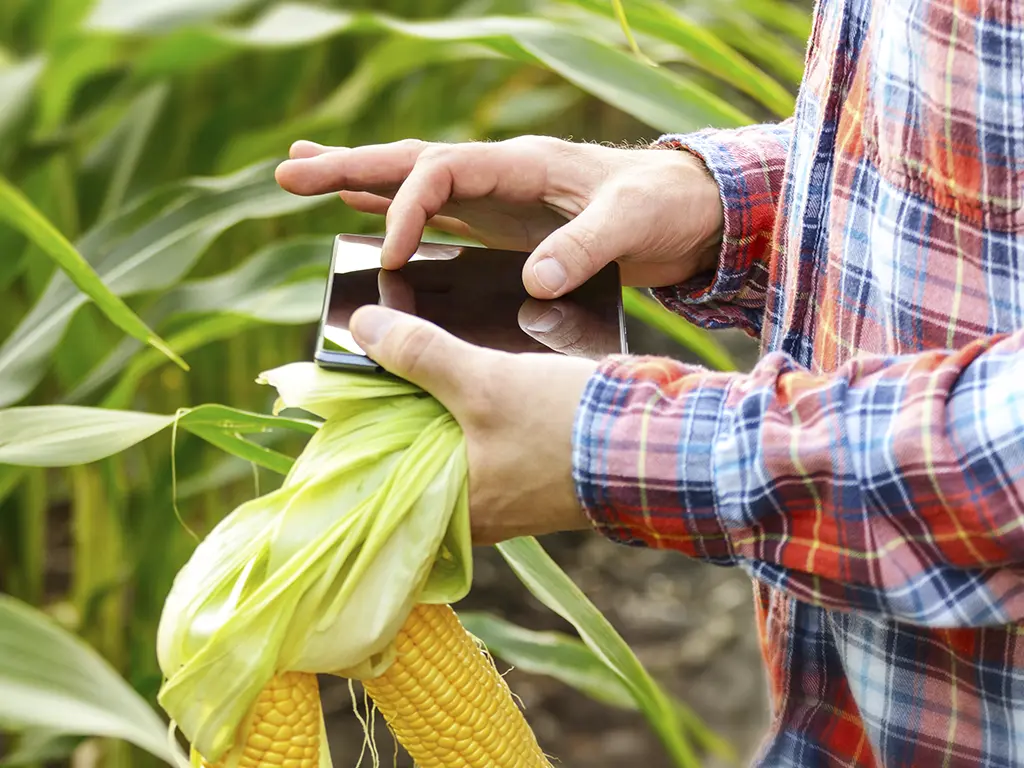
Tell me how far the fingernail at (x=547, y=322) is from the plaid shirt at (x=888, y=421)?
0.08 metres

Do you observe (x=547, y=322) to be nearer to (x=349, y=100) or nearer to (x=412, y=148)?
(x=412, y=148)

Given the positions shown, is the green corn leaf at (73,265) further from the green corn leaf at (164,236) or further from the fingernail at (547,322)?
the fingernail at (547,322)

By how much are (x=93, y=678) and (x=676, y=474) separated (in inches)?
15.8

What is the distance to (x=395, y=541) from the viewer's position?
0.40 meters

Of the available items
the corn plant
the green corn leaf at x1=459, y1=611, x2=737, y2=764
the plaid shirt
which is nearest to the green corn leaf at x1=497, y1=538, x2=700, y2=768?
the corn plant

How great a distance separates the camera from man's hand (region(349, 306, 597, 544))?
384 mm

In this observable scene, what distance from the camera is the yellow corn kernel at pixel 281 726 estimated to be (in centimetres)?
41

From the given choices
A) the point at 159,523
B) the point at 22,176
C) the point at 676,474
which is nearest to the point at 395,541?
the point at 676,474

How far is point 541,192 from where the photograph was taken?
0.56 metres

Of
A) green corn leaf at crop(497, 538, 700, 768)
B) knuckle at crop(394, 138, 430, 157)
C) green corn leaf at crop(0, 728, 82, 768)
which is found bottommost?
green corn leaf at crop(0, 728, 82, 768)

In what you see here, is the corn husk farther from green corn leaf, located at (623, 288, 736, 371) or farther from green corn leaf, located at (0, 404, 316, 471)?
green corn leaf, located at (623, 288, 736, 371)

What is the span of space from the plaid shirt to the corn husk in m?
0.06

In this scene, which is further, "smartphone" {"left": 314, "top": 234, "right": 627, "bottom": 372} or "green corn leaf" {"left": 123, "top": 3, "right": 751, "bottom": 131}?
"green corn leaf" {"left": 123, "top": 3, "right": 751, "bottom": 131}

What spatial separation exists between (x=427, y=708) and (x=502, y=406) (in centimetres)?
13
